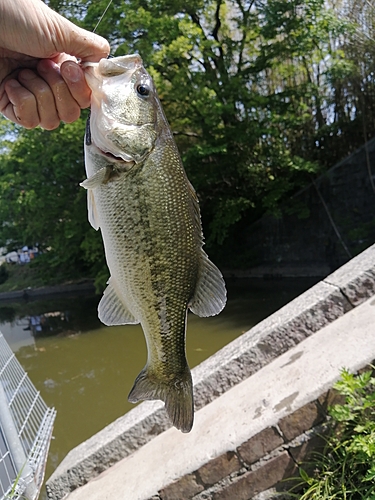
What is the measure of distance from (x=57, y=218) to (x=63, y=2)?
19.3 feet

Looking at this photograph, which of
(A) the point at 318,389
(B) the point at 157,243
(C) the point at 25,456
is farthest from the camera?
(C) the point at 25,456

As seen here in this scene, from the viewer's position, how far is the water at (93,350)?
21.3 feet

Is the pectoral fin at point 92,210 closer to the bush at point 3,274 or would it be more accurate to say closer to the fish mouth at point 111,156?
the fish mouth at point 111,156

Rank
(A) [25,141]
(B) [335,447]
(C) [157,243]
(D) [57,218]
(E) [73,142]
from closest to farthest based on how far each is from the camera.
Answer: (C) [157,243] < (B) [335,447] < (E) [73,142] < (A) [25,141] < (D) [57,218]

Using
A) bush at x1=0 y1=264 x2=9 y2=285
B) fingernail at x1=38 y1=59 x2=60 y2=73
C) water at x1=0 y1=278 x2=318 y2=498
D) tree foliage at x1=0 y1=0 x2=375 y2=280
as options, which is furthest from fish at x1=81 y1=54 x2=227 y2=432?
bush at x1=0 y1=264 x2=9 y2=285

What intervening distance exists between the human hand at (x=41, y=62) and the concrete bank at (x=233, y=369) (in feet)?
6.81

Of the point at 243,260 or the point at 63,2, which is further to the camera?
the point at 243,260

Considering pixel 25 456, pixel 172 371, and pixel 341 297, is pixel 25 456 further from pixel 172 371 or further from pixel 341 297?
pixel 341 297

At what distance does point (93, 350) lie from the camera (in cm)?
963

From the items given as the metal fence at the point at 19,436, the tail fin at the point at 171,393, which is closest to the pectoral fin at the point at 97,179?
the tail fin at the point at 171,393

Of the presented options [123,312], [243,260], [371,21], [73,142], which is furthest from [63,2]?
[123,312]

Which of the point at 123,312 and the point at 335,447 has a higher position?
the point at 123,312

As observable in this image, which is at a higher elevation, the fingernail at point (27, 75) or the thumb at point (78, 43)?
the thumb at point (78, 43)

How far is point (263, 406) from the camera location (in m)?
2.52
